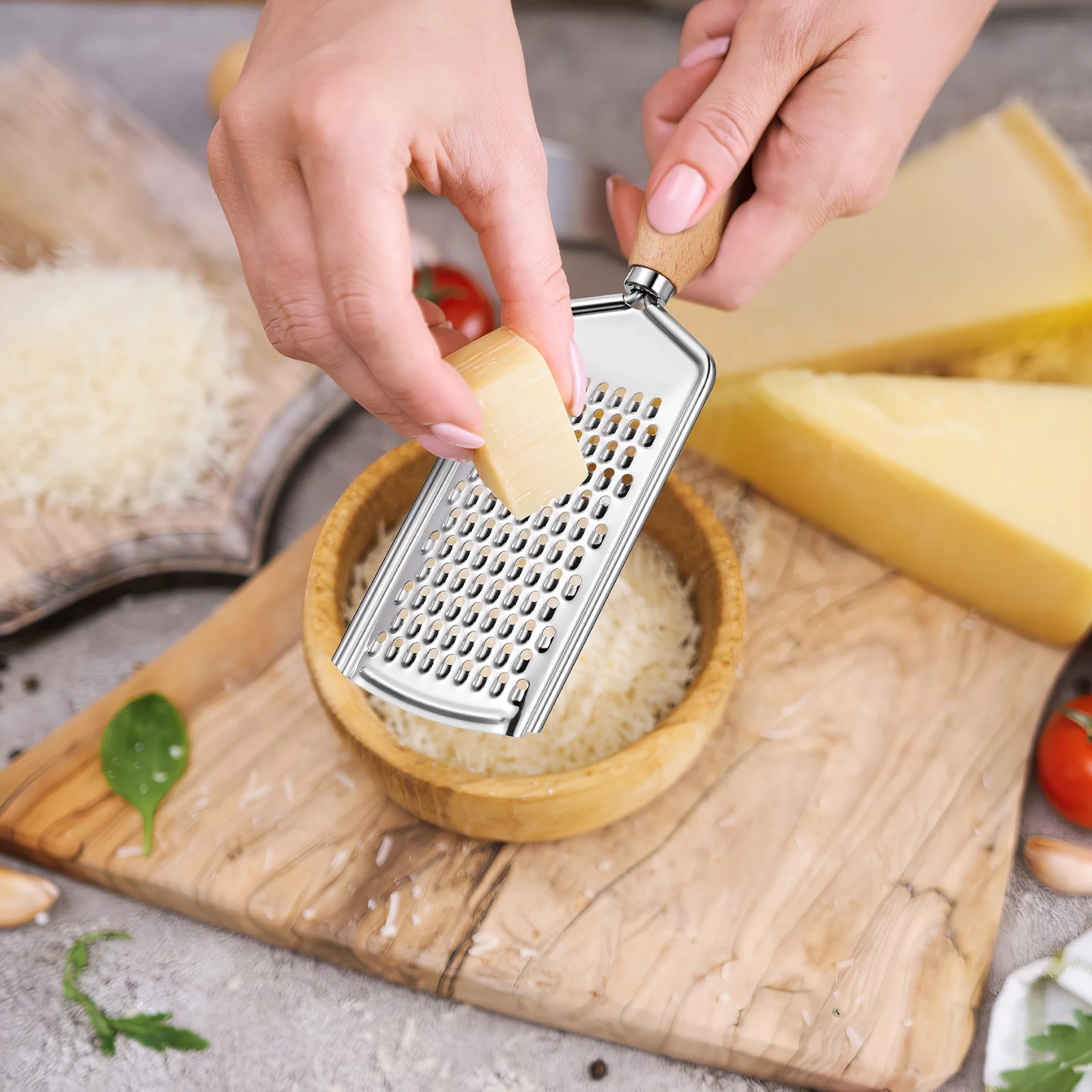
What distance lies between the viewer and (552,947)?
1.11 metres

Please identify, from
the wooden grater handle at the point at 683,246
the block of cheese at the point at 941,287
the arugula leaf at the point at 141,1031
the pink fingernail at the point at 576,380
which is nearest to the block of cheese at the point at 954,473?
the block of cheese at the point at 941,287

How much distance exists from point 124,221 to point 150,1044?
142cm

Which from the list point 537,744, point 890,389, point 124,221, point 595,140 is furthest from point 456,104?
point 595,140

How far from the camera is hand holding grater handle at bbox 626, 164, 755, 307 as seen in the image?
43.4 inches

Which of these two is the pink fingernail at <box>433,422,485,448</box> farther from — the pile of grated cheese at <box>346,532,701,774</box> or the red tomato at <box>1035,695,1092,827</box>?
the red tomato at <box>1035,695,1092,827</box>

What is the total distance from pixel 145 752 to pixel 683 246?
92cm

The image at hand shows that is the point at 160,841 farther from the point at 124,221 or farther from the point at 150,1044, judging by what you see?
the point at 124,221

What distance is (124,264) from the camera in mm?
1753

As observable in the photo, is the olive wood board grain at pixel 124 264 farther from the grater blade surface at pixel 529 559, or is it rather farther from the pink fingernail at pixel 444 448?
the pink fingernail at pixel 444 448

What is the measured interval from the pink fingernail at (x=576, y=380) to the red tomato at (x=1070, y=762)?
755mm

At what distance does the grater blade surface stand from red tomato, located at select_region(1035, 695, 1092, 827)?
0.67 m

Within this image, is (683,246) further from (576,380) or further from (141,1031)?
(141,1031)

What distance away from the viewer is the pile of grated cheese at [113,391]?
1471 mm

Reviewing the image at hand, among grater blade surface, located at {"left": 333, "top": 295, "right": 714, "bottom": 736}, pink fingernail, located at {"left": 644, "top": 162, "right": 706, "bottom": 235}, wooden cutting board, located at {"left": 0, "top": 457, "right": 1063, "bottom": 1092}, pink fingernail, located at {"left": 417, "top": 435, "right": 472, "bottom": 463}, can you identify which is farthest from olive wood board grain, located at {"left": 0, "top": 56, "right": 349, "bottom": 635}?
pink fingernail, located at {"left": 644, "top": 162, "right": 706, "bottom": 235}
